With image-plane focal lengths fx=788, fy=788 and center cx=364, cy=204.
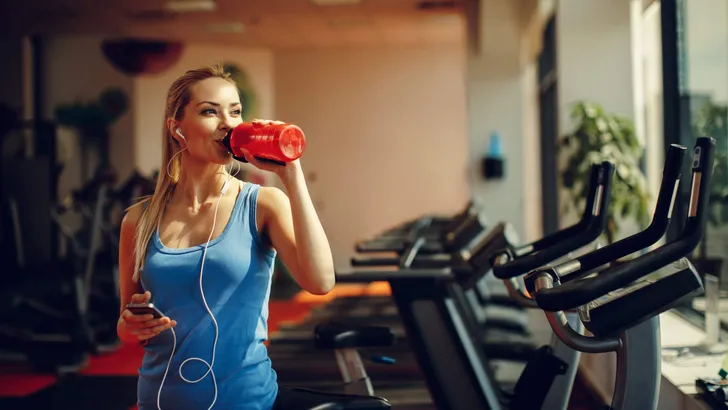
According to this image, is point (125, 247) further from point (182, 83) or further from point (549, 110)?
point (549, 110)

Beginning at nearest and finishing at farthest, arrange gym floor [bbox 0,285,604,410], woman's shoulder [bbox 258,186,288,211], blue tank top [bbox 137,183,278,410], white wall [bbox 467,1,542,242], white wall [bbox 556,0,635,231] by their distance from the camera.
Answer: blue tank top [bbox 137,183,278,410] → woman's shoulder [bbox 258,186,288,211] → gym floor [bbox 0,285,604,410] → white wall [bbox 556,0,635,231] → white wall [bbox 467,1,542,242]

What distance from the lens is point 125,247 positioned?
5.49 feet

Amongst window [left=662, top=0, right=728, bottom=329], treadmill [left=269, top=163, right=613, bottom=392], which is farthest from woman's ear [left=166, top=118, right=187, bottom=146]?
window [left=662, top=0, right=728, bottom=329]

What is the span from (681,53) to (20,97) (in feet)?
27.7

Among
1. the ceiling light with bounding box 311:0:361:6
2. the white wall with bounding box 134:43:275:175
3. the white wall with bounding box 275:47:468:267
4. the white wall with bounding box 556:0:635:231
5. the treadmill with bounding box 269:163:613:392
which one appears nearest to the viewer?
the treadmill with bounding box 269:163:613:392

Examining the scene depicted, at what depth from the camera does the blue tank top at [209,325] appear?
1.51 m

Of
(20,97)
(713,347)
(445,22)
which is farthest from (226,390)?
(20,97)

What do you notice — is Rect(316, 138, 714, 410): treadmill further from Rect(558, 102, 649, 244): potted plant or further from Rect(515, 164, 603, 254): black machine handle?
Rect(558, 102, 649, 244): potted plant

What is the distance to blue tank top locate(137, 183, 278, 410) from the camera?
59.6 inches

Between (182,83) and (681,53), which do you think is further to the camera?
(681,53)

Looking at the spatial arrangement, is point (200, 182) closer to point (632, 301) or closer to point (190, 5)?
point (632, 301)

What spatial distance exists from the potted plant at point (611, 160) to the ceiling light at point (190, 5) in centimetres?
513

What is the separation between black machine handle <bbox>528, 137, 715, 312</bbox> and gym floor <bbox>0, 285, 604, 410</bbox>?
2.59 meters

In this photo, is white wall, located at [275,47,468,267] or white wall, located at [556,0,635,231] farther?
white wall, located at [275,47,468,267]
